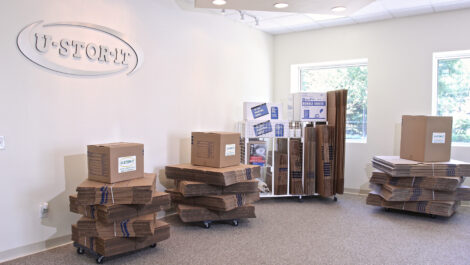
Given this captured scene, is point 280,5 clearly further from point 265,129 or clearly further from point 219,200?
point 219,200

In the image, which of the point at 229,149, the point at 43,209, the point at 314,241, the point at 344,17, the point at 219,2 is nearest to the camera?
the point at 43,209

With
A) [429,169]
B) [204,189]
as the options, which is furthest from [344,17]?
[204,189]

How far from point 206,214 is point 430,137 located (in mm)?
2579

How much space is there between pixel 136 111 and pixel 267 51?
9.03 feet

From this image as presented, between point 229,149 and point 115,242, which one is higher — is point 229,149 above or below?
above

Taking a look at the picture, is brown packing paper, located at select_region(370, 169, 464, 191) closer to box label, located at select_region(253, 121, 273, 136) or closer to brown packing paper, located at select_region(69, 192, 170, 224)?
box label, located at select_region(253, 121, 273, 136)

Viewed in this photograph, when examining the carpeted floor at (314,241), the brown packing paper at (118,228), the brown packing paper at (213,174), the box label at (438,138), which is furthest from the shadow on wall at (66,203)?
the box label at (438,138)

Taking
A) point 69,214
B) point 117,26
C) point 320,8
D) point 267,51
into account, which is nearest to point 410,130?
point 320,8

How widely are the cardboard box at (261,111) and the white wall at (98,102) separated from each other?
376 mm

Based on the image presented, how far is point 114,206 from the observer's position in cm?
263

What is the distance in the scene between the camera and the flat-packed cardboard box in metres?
2.72

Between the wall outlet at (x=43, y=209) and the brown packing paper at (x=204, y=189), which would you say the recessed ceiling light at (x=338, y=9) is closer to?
the brown packing paper at (x=204, y=189)

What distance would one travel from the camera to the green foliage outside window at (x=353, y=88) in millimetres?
5172

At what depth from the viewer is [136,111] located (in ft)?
11.6
